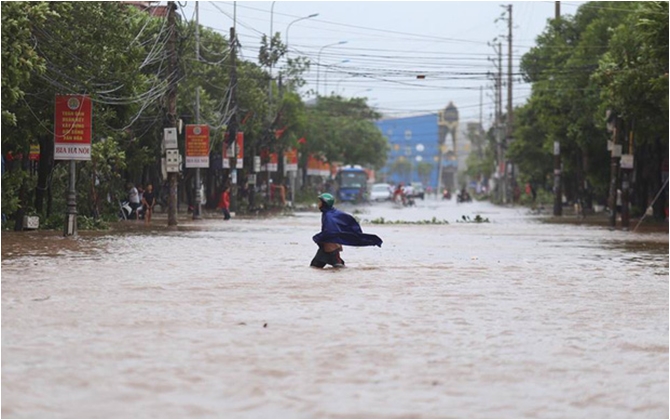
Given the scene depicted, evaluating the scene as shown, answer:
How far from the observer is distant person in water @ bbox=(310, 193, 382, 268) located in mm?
21781

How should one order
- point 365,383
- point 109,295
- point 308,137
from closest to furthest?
point 365,383, point 109,295, point 308,137

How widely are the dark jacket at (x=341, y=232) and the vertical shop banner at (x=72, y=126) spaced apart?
12.3m

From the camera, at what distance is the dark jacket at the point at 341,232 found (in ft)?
71.5

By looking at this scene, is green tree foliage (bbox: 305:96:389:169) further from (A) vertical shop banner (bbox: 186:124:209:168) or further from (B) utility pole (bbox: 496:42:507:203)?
(A) vertical shop banner (bbox: 186:124:209:168)

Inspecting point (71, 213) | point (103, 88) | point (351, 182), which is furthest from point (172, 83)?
point (351, 182)

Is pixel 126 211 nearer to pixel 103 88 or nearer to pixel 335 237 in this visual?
pixel 103 88

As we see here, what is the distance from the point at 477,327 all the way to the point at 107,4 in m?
23.0

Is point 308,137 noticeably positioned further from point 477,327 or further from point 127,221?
point 477,327

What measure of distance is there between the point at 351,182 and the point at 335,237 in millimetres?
88239

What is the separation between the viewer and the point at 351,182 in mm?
110000

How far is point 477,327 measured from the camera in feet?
44.2

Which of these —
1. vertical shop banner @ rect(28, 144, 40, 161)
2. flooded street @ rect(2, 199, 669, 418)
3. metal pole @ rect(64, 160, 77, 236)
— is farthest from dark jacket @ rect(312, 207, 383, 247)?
vertical shop banner @ rect(28, 144, 40, 161)

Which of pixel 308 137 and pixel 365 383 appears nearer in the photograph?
pixel 365 383

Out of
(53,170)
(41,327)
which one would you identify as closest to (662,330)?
(41,327)
